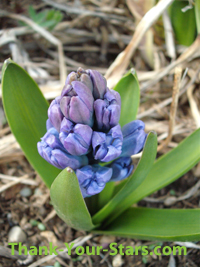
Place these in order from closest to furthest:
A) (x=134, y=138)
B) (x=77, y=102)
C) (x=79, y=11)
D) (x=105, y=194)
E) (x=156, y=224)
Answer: (x=77, y=102)
(x=134, y=138)
(x=156, y=224)
(x=105, y=194)
(x=79, y=11)

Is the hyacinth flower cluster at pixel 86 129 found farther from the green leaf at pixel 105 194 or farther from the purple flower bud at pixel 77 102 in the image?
the green leaf at pixel 105 194

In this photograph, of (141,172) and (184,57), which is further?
(184,57)

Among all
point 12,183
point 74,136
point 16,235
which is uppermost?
point 74,136

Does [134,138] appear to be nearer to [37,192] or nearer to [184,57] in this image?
[37,192]

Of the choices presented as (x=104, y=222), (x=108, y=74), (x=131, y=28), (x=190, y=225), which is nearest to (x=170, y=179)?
(x=190, y=225)

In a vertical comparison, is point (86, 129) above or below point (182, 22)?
below

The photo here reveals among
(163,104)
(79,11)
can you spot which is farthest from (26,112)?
(79,11)

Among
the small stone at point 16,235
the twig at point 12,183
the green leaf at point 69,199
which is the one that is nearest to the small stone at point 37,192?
the twig at point 12,183
